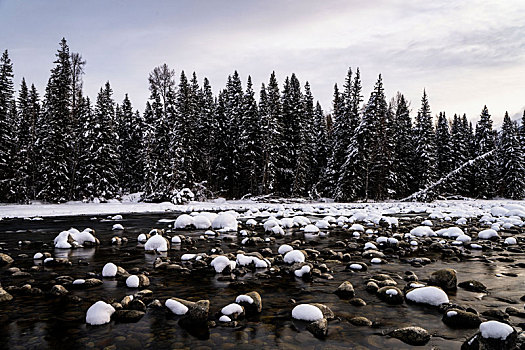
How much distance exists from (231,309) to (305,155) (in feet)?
112

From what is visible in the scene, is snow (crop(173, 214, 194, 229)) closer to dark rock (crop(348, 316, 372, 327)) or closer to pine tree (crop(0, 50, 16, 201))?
dark rock (crop(348, 316, 372, 327))

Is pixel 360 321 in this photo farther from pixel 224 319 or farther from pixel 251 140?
pixel 251 140

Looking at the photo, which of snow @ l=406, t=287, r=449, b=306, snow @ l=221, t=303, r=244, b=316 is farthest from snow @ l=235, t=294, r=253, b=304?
snow @ l=406, t=287, r=449, b=306

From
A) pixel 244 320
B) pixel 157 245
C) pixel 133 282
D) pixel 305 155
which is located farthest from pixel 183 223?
pixel 305 155

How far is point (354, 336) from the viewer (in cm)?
357

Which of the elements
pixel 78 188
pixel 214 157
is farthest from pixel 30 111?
pixel 214 157

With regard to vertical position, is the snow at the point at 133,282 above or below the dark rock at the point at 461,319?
above

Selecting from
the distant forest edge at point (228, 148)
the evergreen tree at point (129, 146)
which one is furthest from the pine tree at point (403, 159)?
the evergreen tree at point (129, 146)

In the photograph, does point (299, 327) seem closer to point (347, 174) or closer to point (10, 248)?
point (10, 248)

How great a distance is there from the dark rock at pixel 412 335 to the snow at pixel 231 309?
181 centimetres

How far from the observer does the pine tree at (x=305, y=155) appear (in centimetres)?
3744

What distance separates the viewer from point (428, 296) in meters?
4.48

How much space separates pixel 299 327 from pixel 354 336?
0.63 m

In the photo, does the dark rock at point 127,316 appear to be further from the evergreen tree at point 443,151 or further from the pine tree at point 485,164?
the pine tree at point 485,164
